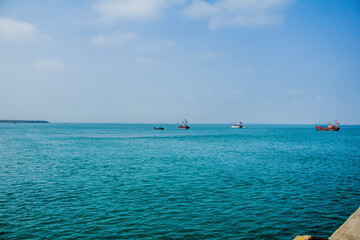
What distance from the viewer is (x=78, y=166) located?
33.8m

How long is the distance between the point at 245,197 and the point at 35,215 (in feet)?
48.6

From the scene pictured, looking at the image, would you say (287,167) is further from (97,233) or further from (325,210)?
(97,233)

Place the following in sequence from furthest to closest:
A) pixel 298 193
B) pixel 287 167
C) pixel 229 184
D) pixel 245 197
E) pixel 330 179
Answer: pixel 287 167 → pixel 330 179 → pixel 229 184 → pixel 298 193 → pixel 245 197

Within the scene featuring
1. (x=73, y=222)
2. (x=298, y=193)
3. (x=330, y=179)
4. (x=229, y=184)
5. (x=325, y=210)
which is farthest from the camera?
(x=330, y=179)

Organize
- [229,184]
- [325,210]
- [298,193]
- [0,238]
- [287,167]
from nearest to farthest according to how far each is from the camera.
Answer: [0,238] < [325,210] < [298,193] < [229,184] < [287,167]

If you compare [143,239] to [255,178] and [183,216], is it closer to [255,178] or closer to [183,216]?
[183,216]

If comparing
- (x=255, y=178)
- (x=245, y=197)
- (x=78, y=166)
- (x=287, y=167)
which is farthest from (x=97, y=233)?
(x=287, y=167)

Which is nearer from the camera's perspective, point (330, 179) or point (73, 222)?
point (73, 222)

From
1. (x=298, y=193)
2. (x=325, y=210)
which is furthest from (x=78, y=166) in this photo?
(x=325, y=210)

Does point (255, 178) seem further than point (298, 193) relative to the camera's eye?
Yes

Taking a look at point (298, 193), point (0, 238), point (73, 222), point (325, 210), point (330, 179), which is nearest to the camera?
point (0, 238)

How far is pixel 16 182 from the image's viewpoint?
2419cm

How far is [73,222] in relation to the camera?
1470 centimetres

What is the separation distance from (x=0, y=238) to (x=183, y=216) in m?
9.85
